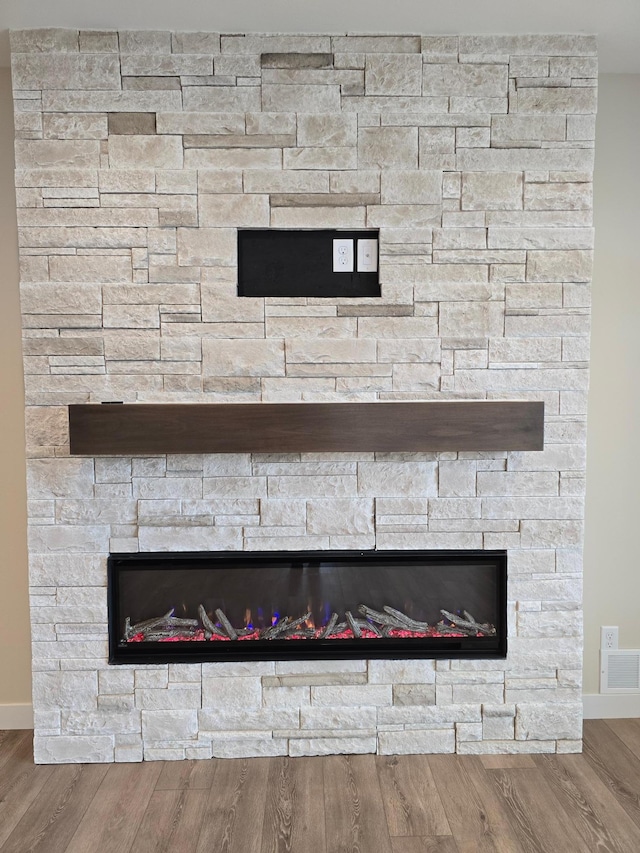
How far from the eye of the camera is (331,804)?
7.15 ft

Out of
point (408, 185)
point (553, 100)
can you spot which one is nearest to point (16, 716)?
point (408, 185)

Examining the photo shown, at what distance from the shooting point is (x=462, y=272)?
240cm

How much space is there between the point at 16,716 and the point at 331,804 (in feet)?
4.51

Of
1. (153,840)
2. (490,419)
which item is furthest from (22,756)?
(490,419)

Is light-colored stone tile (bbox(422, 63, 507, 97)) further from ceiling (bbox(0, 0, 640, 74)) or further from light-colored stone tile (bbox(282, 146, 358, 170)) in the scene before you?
light-colored stone tile (bbox(282, 146, 358, 170))

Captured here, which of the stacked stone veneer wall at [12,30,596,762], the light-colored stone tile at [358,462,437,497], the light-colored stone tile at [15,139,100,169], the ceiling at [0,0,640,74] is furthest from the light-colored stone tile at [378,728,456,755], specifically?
the ceiling at [0,0,640,74]

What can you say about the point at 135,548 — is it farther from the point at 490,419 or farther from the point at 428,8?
the point at 428,8

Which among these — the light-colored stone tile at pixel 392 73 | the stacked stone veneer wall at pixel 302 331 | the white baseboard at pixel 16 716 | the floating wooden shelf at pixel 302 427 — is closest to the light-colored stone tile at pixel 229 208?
the stacked stone veneer wall at pixel 302 331

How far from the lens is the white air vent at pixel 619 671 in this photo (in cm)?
277

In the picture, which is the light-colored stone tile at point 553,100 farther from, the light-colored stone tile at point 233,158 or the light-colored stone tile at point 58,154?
the light-colored stone tile at point 58,154

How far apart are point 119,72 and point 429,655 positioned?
235 cm

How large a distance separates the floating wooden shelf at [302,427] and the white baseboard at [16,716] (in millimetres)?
1203

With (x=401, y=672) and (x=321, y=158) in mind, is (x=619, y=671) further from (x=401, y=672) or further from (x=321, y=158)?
(x=321, y=158)

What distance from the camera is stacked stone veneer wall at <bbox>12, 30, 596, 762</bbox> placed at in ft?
7.70
